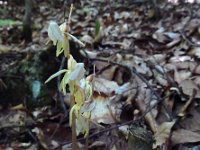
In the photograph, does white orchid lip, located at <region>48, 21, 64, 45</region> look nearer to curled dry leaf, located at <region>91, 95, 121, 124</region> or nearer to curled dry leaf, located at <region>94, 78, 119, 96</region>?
curled dry leaf, located at <region>91, 95, 121, 124</region>

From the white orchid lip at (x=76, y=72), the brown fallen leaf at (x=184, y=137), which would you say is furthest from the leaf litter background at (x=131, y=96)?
the white orchid lip at (x=76, y=72)

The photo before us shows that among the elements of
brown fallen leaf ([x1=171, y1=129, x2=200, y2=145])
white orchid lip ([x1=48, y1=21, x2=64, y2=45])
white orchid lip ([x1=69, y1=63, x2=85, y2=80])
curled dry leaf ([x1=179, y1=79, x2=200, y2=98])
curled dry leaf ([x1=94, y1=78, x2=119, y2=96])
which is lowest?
brown fallen leaf ([x1=171, y1=129, x2=200, y2=145])

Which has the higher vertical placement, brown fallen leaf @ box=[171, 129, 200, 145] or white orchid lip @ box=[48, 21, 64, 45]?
white orchid lip @ box=[48, 21, 64, 45]

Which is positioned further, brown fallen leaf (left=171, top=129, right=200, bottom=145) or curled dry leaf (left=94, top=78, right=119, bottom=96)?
curled dry leaf (left=94, top=78, right=119, bottom=96)

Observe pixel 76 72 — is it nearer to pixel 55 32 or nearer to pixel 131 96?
pixel 55 32

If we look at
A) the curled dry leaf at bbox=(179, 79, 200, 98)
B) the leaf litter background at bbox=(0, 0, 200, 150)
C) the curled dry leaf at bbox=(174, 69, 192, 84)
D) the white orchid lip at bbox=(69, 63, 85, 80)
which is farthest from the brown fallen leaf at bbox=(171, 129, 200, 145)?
the white orchid lip at bbox=(69, 63, 85, 80)

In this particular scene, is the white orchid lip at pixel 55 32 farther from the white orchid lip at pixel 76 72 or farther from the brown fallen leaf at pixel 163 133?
the brown fallen leaf at pixel 163 133

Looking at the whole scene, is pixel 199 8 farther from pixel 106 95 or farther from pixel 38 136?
pixel 38 136

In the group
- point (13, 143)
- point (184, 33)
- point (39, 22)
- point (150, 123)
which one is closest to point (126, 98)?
point (150, 123)
